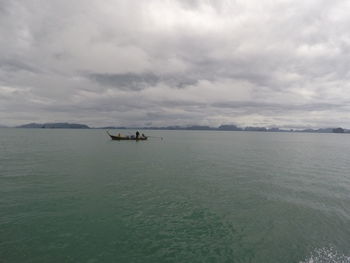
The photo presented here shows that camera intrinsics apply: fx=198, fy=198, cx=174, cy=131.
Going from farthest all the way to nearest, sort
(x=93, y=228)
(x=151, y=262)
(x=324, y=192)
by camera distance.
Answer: (x=324, y=192) < (x=93, y=228) < (x=151, y=262)

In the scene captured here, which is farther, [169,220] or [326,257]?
[169,220]

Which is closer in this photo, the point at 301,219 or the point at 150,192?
the point at 301,219

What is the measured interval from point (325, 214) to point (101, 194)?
1975 cm

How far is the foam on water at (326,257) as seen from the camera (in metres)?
10.6

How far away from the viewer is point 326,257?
10844mm

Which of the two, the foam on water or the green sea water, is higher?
the green sea water

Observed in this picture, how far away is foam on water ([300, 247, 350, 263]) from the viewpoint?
1055 cm

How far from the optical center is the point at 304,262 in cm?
1038

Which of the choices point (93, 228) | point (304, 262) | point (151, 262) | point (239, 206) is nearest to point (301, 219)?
point (239, 206)

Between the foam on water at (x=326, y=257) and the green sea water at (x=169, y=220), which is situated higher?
the green sea water at (x=169, y=220)

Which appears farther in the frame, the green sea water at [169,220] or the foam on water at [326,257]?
the green sea water at [169,220]

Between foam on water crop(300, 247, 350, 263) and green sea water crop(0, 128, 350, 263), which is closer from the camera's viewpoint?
foam on water crop(300, 247, 350, 263)

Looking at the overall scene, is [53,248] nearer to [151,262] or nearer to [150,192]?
[151,262]

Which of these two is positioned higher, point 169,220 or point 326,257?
point 169,220
